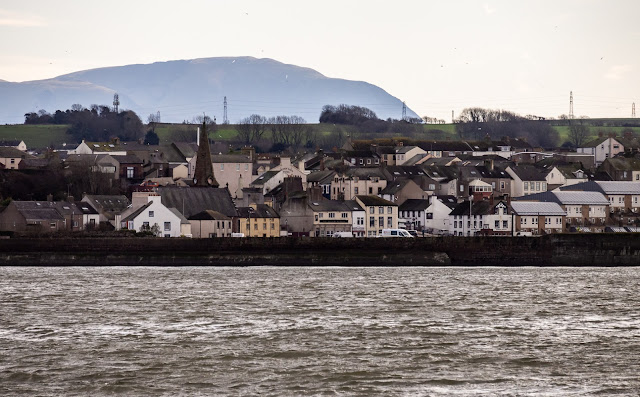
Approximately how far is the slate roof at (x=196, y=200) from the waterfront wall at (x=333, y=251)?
1621 cm

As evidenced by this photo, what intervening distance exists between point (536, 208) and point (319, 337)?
226ft

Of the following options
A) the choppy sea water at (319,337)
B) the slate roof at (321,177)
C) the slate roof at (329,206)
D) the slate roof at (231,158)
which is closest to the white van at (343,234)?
the slate roof at (329,206)

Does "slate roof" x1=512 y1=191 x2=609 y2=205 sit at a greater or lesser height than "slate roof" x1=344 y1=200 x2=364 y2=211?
greater

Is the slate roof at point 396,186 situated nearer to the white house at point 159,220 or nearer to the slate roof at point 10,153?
the white house at point 159,220

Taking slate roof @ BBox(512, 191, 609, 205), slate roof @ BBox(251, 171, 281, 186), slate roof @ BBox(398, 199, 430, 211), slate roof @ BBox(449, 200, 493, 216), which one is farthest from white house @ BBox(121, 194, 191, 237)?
slate roof @ BBox(512, 191, 609, 205)

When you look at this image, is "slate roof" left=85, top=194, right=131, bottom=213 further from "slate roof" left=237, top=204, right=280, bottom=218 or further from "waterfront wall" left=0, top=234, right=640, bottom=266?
"waterfront wall" left=0, top=234, right=640, bottom=266

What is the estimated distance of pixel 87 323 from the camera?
37250 millimetres

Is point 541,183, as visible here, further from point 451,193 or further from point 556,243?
point 556,243

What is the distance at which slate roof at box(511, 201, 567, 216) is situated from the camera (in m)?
99.7

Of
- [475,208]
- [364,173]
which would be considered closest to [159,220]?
[475,208]

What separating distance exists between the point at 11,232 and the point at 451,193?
166ft

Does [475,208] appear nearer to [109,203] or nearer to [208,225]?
[208,225]

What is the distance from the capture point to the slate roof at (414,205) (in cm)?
10288

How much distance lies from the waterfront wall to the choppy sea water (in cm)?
1327
